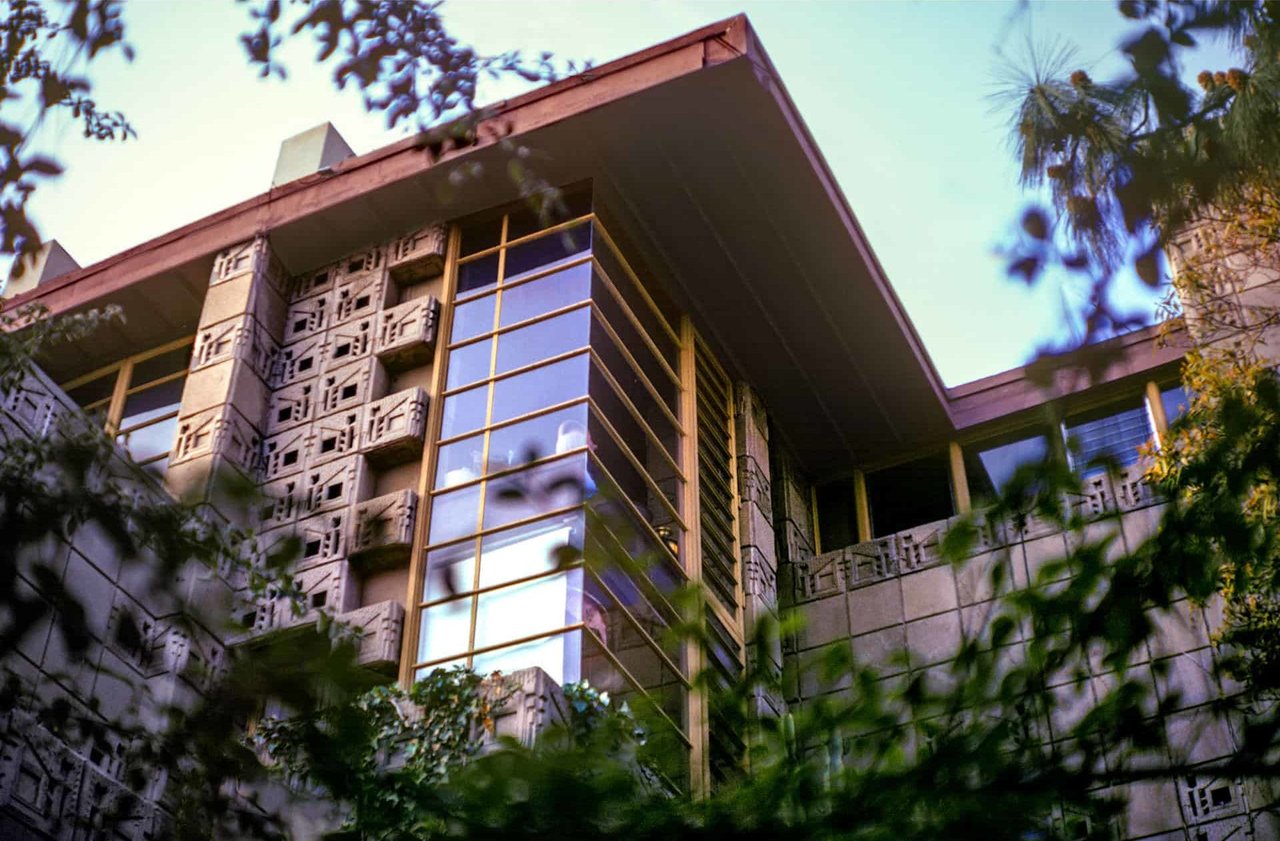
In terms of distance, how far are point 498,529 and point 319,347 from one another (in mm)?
3315

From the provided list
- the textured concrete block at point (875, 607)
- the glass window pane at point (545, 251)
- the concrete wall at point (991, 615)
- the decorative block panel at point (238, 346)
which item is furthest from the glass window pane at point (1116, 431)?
the decorative block panel at point (238, 346)

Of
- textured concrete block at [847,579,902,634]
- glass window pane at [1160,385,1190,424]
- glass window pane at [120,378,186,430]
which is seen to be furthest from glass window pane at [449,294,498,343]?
glass window pane at [1160,385,1190,424]

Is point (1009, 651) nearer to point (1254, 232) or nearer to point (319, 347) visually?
point (1254, 232)

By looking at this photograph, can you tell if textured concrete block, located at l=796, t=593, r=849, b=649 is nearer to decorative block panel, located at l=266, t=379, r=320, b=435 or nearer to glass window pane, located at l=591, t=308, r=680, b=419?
glass window pane, located at l=591, t=308, r=680, b=419

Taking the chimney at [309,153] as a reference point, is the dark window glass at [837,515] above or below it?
below

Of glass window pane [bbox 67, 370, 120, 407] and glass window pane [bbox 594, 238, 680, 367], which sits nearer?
glass window pane [bbox 594, 238, 680, 367]

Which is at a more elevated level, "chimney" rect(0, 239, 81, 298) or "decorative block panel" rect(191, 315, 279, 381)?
"chimney" rect(0, 239, 81, 298)

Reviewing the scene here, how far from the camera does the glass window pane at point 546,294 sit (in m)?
14.4

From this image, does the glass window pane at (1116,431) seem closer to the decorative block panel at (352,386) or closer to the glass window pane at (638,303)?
the glass window pane at (638,303)

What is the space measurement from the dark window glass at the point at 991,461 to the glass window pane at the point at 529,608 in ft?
21.5

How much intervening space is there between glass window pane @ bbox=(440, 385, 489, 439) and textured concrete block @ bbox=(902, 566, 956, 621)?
15.2 ft

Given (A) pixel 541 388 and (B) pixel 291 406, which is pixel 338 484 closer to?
(B) pixel 291 406

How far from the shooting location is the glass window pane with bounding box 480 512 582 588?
1245cm

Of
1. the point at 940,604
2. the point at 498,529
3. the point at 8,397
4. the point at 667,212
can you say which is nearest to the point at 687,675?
the point at 498,529
